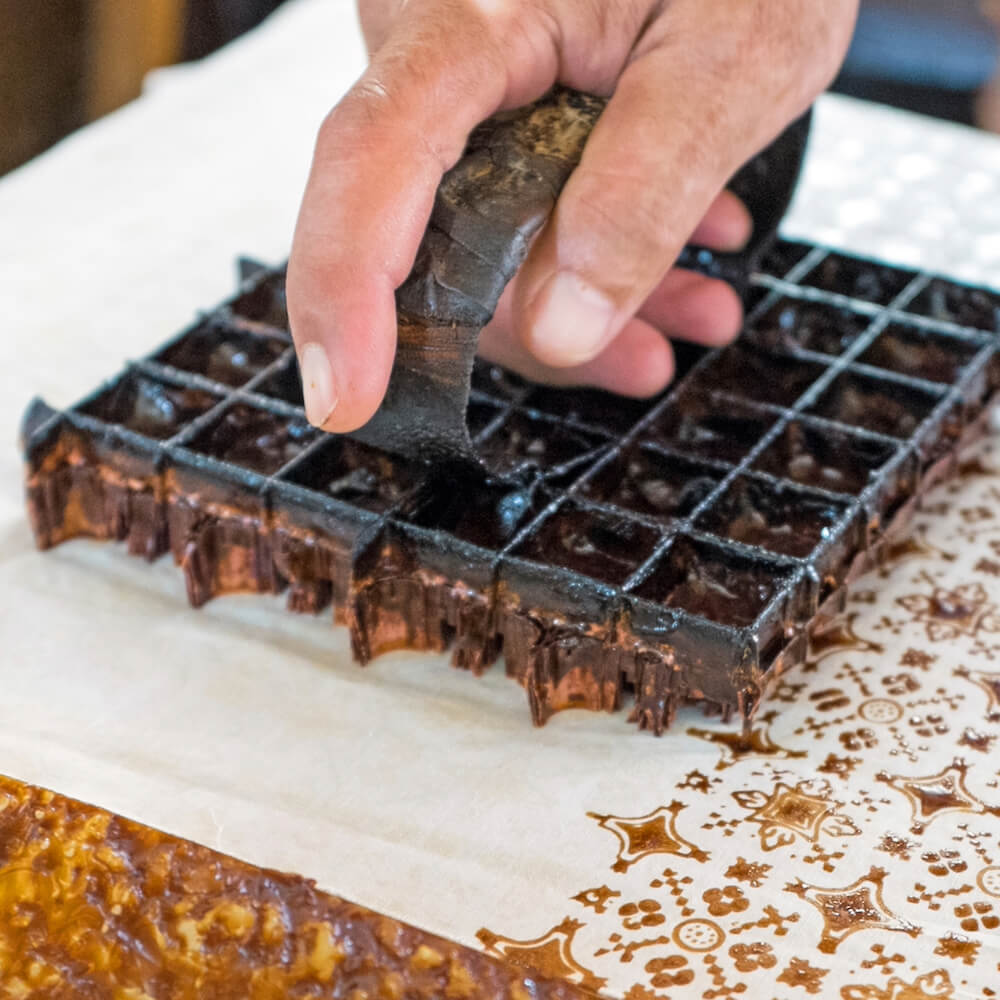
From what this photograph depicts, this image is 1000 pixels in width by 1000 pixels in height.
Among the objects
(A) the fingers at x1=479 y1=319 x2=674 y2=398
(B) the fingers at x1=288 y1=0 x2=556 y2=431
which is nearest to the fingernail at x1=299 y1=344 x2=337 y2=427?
(B) the fingers at x1=288 y1=0 x2=556 y2=431

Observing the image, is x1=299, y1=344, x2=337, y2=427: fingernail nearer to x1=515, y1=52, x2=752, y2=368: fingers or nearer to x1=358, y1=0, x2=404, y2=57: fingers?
x1=515, y1=52, x2=752, y2=368: fingers

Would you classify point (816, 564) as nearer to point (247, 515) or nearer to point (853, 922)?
point (853, 922)

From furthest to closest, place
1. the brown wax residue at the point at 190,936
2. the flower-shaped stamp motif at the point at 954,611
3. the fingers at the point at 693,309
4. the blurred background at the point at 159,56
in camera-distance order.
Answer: the blurred background at the point at 159,56 → the fingers at the point at 693,309 → the flower-shaped stamp motif at the point at 954,611 → the brown wax residue at the point at 190,936

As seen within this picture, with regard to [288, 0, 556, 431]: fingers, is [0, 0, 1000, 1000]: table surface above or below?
below

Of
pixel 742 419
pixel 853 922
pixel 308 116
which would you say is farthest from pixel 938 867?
pixel 308 116

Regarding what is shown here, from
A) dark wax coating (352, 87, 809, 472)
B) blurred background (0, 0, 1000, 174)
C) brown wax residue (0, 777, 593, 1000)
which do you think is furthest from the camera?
blurred background (0, 0, 1000, 174)

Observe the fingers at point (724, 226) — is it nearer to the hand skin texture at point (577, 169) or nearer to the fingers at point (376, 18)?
the hand skin texture at point (577, 169)

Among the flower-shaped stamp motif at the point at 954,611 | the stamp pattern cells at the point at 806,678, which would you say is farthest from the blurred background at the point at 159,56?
the flower-shaped stamp motif at the point at 954,611

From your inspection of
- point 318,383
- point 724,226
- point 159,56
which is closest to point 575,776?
point 318,383
